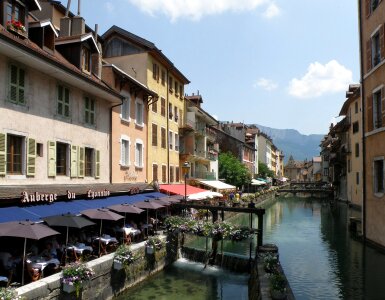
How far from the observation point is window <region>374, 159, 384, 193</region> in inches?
823

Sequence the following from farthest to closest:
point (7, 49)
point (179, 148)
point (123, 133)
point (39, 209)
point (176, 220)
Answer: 1. point (179, 148)
2. point (123, 133)
3. point (176, 220)
4. point (39, 209)
5. point (7, 49)

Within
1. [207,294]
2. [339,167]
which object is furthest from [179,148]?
[339,167]

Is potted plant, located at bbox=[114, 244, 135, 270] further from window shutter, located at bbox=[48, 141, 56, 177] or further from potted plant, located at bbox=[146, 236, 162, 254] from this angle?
window shutter, located at bbox=[48, 141, 56, 177]

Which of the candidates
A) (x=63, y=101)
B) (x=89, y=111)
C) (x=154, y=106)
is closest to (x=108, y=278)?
(x=63, y=101)

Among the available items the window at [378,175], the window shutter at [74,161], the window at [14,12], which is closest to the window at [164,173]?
the window shutter at [74,161]

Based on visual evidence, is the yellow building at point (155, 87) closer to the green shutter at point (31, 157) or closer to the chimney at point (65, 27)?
the chimney at point (65, 27)

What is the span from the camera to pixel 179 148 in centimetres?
3841

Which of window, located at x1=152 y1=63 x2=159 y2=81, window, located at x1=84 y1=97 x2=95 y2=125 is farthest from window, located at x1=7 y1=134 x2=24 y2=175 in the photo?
window, located at x1=152 y1=63 x2=159 y2=81

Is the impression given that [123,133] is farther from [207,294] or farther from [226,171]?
[226,171]

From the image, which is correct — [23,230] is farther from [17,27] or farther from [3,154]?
[17,27]

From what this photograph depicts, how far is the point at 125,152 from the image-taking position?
25469 mm

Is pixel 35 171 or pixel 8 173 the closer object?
pixel 8 173

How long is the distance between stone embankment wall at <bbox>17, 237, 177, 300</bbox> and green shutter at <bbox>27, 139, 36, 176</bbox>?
4.42 meters

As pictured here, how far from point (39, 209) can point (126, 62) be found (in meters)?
18.2
